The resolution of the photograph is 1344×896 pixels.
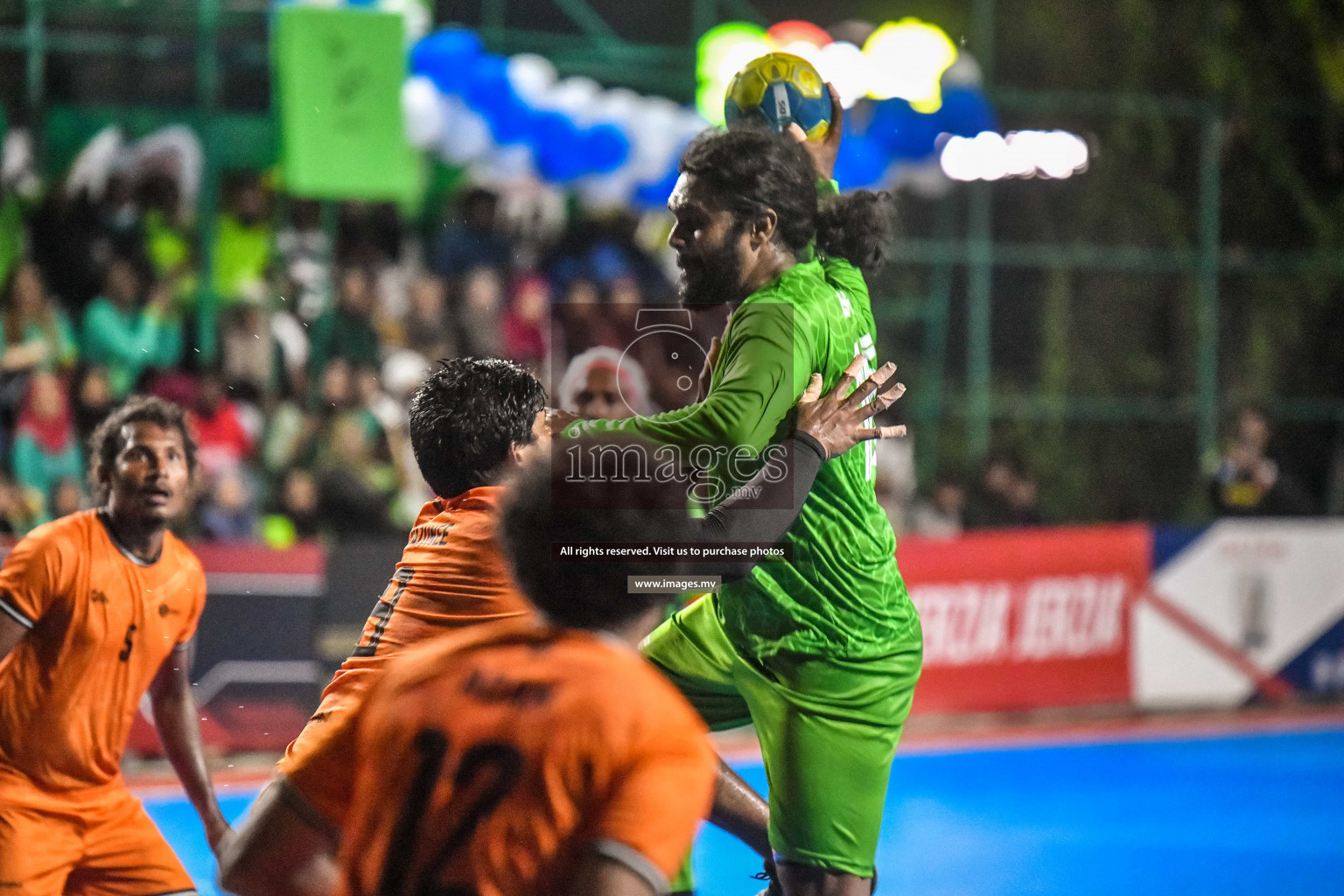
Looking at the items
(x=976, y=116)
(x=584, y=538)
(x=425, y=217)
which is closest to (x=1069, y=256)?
(x=976, y=116)

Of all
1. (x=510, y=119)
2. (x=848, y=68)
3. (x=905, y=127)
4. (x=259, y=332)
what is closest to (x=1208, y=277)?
(x=905, y=127)

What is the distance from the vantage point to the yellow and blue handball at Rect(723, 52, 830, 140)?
3877 millimetres

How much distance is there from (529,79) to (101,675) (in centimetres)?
680

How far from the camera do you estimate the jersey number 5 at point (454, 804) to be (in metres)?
1.96

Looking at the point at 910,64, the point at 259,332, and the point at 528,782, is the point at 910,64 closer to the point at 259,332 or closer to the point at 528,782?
the point at 259,332

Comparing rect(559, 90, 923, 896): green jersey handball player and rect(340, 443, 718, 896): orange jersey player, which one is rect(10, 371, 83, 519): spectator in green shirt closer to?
rect(559, 90, 923, 896): green jersey handball player

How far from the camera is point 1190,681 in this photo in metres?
10.2

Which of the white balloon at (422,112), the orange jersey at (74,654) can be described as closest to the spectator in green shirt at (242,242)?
the white balloon at (422,112)

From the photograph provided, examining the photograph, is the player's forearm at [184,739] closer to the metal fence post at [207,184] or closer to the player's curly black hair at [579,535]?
the player's curly black hair at [579,535]

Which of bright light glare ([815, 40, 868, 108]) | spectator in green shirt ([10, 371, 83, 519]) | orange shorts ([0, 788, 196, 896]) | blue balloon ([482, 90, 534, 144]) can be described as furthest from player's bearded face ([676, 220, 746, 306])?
bright light glare ([815, 40, 868, 108])

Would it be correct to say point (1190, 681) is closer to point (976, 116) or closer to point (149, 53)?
point (976, 116)

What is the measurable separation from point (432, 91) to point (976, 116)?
4474 millimetres

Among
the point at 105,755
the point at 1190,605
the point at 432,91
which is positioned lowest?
the point at 1190,605

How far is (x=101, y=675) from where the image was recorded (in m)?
3.92
